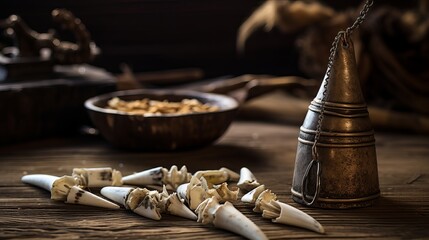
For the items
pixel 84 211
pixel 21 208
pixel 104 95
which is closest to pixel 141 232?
pixel 84 211

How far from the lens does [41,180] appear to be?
1.36 meters

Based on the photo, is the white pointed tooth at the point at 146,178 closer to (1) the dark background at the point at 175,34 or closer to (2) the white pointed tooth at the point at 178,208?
(2) the white pointed tooth at the point at 178,208

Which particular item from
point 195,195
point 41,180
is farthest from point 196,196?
point 41,180

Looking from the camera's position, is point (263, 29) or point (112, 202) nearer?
point (112, 202)

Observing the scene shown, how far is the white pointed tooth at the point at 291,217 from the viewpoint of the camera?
3.61ft

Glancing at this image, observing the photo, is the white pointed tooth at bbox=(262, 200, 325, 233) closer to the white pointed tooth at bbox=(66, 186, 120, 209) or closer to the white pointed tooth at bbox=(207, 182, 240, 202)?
the white pointed tooth at bbox=(207, 182, 240, 202)

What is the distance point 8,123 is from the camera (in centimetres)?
177

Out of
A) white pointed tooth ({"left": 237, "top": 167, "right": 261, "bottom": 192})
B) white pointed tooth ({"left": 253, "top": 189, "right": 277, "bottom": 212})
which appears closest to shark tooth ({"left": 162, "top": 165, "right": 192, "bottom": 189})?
white pointed tooth ({"left": 237, "top": 167, "right": 261, "bottom": 192})

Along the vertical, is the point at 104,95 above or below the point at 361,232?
above

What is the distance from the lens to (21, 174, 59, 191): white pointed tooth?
133 centimetres

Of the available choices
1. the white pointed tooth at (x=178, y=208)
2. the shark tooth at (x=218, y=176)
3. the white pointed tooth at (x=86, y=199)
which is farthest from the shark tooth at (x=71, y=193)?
the shark tooth at (x=218, y=176)

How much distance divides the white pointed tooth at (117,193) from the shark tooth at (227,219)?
0.48 feet

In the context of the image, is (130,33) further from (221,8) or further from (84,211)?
(84,211)

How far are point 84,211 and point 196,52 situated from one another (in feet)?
5.50
